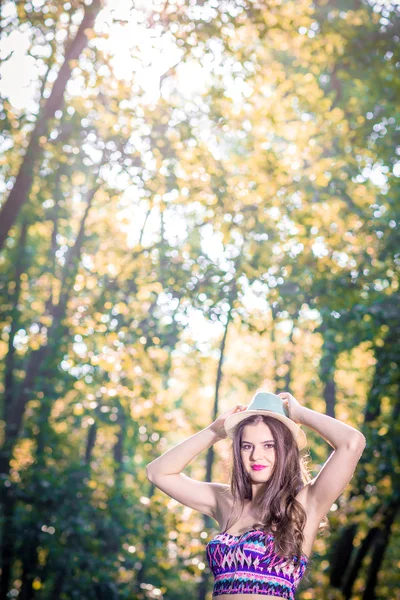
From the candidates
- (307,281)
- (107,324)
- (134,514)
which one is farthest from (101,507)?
(307,281)

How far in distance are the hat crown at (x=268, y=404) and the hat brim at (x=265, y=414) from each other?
3cm

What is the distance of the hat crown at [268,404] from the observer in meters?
3.51

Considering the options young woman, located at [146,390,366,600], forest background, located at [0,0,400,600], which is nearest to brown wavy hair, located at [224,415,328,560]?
young woman, located at [146,390,366,600]

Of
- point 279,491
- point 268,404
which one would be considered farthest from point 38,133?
point 279,491

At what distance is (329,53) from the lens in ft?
32.4

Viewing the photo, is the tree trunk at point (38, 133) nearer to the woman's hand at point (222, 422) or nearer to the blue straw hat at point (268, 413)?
the woman's hand at point (222, 422)

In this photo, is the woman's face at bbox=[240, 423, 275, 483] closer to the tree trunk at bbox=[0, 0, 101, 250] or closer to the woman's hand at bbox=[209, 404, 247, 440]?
the woman's hand at bbox=[209, 404, 247, 440]

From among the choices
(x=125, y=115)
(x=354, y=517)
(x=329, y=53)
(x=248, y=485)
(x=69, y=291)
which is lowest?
(x=248, y=485)

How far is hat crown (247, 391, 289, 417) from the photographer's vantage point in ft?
11.5

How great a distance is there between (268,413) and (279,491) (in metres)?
0.37

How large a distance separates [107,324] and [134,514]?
3.71 metres

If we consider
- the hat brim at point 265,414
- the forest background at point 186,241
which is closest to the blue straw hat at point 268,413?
the hat brim at point 265,414

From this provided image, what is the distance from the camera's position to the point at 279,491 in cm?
339

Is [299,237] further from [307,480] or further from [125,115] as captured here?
[307,480]
